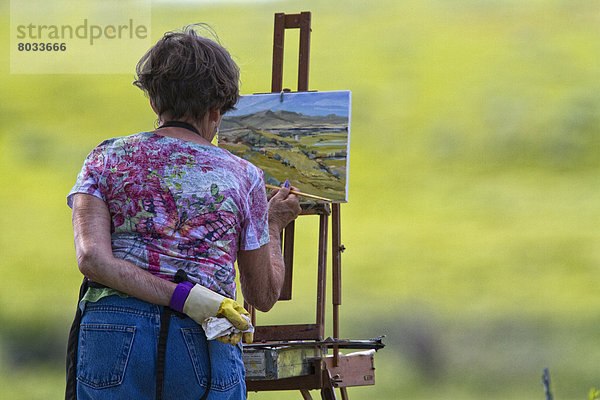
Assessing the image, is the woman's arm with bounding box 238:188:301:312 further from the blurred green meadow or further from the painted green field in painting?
the blurred green meadow

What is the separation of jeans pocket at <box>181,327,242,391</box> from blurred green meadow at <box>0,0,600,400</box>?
3184 mm

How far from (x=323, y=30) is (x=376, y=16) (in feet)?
1.07

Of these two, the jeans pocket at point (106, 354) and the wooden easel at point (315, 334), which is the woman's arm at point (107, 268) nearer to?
the jeans pocket at point (106, 354)

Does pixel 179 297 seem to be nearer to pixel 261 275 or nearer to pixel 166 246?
pixel 166 246

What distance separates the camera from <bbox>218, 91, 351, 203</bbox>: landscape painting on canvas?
102 inches

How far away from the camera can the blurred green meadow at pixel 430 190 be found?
4.39 metres

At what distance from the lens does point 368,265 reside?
448 cm

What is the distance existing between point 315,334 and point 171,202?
56.7 inches

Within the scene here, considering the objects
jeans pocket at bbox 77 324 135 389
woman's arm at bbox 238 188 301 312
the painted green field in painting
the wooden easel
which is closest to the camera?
jeans pocket at bbox 77 324 135 389

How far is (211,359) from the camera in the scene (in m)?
1.19

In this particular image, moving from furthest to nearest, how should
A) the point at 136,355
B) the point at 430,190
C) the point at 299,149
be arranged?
the point at 430,190 → the point at 299,149 → the point at 136,355

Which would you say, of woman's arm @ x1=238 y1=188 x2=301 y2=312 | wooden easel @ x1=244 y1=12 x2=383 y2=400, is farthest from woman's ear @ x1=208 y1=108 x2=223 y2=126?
wooden easel @ x1=244 y1=12 x2=383 y2=400

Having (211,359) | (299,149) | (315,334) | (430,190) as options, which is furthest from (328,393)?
(430,190)

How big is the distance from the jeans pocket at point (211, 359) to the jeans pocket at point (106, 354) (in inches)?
3.6
